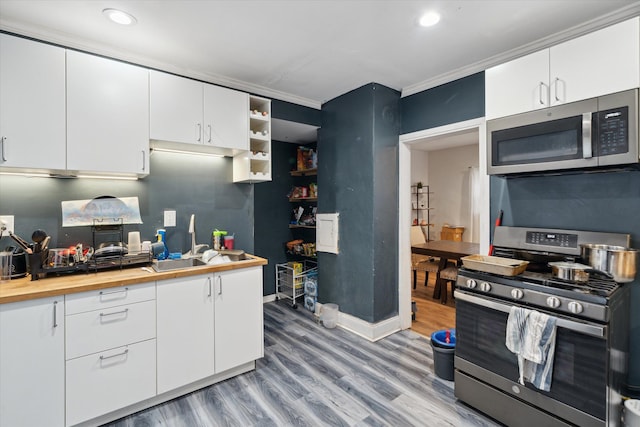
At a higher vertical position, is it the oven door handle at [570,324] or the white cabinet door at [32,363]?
the oven door handle at [570,324]

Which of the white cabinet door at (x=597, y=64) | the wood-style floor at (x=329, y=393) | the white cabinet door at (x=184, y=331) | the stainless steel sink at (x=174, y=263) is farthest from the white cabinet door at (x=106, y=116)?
the white cabinet door at (x=597, y=64)

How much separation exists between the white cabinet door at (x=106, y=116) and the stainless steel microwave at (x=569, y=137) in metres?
2.49

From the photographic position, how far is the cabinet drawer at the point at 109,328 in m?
1.72

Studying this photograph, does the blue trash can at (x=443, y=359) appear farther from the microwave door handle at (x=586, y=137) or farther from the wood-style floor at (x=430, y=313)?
the microwave door handle at (x=586, y=137)

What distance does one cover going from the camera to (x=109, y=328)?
5.96 feet

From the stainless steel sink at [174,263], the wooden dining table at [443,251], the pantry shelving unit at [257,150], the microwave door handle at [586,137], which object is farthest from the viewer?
the wooden dining table at [443,251]

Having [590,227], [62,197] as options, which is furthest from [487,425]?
[62,197]

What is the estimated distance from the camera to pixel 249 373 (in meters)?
2.38

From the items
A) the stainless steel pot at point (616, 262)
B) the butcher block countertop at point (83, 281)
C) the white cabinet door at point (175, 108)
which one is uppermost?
the white cabinet door at point (175, 108)

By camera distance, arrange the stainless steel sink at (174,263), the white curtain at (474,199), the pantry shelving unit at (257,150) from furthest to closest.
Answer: the white curtain at (474,199), the pantry shelving unit at (257,150), the stainless steel sink at (174,263)

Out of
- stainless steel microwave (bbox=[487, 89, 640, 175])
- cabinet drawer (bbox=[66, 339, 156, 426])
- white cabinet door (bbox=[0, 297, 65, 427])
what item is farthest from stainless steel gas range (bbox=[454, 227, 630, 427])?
white cabinet door (bbox=[0, 297, 65, 427])

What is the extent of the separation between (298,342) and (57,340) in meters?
1.84

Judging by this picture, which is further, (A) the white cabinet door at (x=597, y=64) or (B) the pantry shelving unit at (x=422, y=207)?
(B) the pantry shelving unit at (x=422, y=207)

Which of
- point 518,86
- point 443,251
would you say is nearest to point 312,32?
point 518,86
